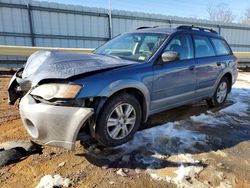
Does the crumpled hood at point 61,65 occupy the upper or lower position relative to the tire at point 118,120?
upper

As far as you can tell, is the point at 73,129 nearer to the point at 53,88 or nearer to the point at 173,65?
the point at 53,88

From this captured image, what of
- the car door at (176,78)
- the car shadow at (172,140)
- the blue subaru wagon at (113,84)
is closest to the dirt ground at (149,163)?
the car shadow at (172,140)

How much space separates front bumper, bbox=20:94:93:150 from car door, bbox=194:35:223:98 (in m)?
2.72


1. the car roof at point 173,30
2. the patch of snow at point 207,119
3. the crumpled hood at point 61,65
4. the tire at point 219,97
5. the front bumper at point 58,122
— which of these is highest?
the car roof at point 173,30

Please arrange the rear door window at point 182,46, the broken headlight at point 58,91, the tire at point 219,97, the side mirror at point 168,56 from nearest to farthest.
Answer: the broken headlight at point 58,91 < the side mirror at point 168,56 < the rear door window at point 182,46 < the tire at point 219,97

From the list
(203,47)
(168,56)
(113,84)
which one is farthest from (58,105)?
(203,47)

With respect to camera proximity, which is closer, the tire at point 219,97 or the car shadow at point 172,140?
the car shadow at point 172,140

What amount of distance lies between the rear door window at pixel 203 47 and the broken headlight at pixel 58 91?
2756mm

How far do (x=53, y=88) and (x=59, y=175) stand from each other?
0.99 meters

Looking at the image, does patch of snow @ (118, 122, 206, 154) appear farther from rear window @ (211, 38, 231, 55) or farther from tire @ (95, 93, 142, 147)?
rear window @ (211, 38, 231, 55)

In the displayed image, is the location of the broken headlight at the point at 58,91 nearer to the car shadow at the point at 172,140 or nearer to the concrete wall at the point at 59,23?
the car shadow at the point at 172,140

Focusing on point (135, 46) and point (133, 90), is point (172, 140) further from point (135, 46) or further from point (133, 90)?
point (135, 46)

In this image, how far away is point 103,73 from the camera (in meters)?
3.42

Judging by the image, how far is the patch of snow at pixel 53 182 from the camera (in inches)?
112
